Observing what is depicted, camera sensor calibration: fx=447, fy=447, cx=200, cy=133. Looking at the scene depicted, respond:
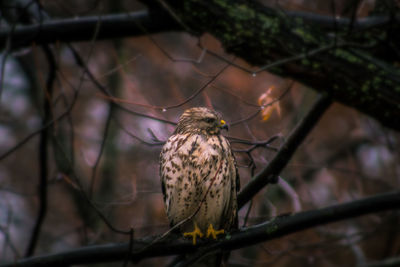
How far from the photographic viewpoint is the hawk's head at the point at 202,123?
3695 mm

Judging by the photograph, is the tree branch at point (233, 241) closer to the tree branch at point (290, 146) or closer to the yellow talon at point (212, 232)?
the yellow talon at point (212, 232)

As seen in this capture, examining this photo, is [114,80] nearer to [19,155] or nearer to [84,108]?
[84,108]

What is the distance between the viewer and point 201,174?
11.3 ft

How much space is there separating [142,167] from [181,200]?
964 millimetres

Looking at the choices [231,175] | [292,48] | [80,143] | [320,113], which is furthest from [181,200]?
[80,143]

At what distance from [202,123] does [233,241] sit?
1133 millimetres

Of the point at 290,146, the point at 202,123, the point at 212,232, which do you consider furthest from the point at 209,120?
the point at 212,232

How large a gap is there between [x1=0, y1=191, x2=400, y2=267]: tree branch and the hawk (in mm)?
393

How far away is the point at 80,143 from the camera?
7.54 metres

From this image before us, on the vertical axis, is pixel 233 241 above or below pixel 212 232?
below

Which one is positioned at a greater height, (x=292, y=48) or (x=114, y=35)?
(x=114, y=35)

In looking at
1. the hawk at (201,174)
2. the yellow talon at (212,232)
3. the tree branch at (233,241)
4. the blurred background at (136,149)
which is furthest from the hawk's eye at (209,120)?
the blurred background at (136,149)

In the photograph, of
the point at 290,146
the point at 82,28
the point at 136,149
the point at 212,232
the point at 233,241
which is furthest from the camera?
the point at 136,149

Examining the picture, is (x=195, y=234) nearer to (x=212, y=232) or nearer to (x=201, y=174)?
(x=212, y=232)
